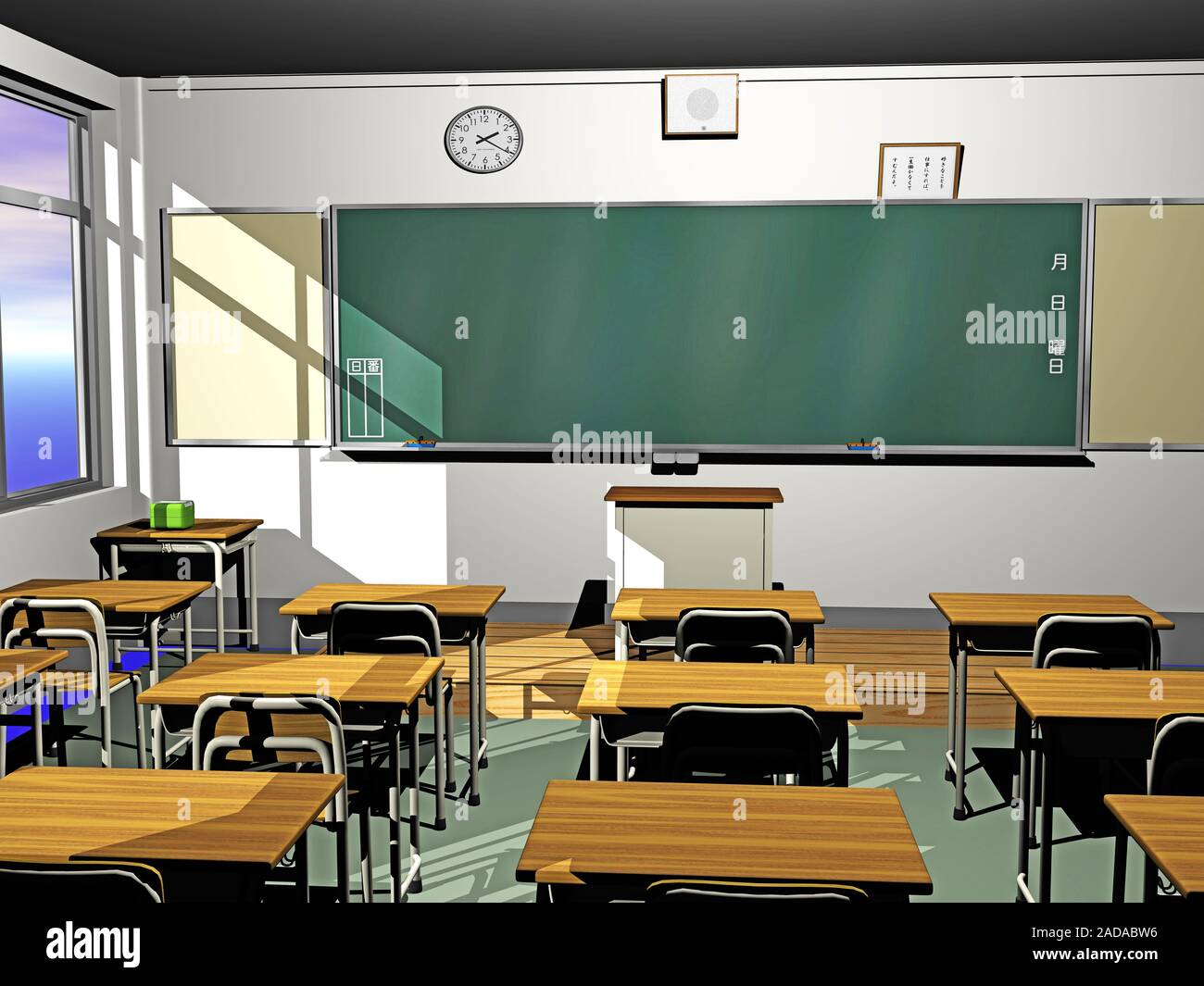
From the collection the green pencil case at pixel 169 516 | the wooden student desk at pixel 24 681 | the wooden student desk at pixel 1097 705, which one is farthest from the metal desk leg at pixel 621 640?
the green pencil case at pixel 169 516

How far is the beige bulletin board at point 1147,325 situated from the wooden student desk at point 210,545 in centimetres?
451

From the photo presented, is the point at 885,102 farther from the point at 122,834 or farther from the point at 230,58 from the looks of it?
the point at 122,834

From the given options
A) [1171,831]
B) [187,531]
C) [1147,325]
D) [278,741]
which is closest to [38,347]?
[187,531]

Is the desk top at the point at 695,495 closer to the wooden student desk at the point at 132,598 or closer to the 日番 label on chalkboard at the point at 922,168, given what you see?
the 日番 label on chalkboard at the point at 922,168

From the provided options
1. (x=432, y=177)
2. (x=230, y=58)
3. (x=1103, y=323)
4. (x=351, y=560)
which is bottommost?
(x=351, y=560)

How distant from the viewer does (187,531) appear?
215 inches

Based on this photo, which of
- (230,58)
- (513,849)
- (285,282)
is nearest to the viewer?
(513,849)

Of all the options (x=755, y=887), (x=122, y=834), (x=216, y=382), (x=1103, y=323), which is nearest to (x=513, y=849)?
(x=122, y=834)

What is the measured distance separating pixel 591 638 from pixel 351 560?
1.54 metres

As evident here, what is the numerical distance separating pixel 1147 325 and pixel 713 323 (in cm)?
224

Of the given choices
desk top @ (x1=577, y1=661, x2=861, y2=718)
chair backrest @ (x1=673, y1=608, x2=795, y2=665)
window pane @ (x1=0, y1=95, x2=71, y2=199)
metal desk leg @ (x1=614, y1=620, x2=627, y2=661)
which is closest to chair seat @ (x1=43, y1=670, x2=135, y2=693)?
metal desk leg @ (x1=614, y1=620, x2=627, y2=661)

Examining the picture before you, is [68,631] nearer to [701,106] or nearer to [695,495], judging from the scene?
[695,495]

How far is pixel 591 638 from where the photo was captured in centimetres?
554

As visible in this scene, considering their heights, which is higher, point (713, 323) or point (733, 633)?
point (713, 323)
